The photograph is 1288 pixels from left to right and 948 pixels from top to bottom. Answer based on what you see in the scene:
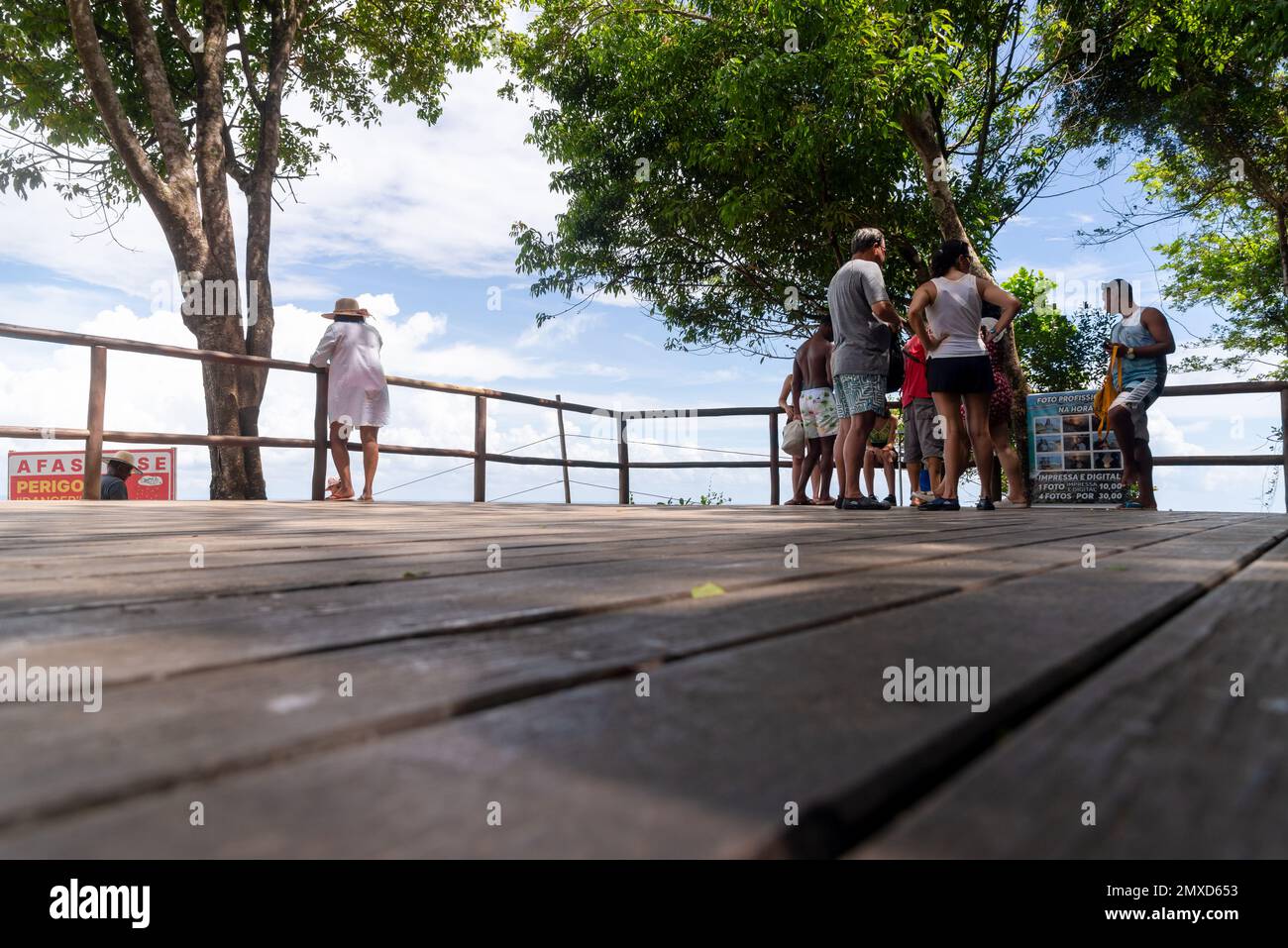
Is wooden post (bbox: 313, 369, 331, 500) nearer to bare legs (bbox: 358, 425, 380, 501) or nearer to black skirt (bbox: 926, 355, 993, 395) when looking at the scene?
bare legs (bbox: 358, 425, 380, 501)

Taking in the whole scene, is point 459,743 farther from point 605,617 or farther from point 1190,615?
point 1190,615

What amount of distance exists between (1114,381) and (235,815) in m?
6.80

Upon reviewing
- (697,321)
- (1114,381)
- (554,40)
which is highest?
(554,40)

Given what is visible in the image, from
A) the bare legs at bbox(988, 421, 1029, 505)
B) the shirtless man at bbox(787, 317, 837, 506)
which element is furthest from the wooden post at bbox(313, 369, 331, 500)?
the bare legs at bbox(988, 421, 1029, 505)

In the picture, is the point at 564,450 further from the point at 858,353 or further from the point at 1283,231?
the point at 1283,231

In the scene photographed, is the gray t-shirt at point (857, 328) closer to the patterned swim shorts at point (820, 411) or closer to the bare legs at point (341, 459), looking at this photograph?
the patterned swim shorts at point (820, 411)

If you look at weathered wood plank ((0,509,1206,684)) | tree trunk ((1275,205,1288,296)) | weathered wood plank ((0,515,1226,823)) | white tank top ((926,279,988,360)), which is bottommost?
weathered wood plank ((0,515,1226,823))

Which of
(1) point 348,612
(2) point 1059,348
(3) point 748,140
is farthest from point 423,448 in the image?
(2) point 1059,348

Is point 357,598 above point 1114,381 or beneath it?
beneath

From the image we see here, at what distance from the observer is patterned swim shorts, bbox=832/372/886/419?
5340mm

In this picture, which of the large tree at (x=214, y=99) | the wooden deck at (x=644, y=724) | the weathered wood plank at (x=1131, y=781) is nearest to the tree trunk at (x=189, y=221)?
the large tree at (x=214, y=99)

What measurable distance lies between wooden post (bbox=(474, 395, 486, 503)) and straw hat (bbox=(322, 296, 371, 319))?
1674mm
